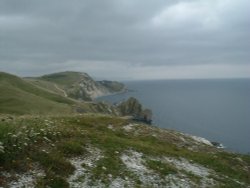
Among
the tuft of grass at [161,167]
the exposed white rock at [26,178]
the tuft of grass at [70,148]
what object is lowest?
the tuft of grass at [161,167]

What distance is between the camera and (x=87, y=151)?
2584 cm

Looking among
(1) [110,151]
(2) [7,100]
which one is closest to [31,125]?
(1) [110,151]

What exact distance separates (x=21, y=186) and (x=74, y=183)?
2939 millimetres

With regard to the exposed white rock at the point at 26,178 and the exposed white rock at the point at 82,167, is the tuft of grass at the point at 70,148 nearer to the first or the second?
the exposed white rock at the point at 82,167

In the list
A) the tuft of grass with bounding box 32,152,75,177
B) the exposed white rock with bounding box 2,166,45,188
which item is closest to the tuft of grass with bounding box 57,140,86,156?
the tuft of grass with bounding box 32,152,75,177

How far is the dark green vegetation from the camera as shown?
2162 cm

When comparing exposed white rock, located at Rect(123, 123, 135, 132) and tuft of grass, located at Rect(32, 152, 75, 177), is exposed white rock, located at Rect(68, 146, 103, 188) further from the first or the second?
exposed white rock, located at Rect(123, 123, 135, 132)

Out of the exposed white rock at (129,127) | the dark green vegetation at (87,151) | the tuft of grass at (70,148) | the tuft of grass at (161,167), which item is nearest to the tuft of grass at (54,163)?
the dark green vegetation at (87,151)

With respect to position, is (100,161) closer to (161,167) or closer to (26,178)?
(161,167)

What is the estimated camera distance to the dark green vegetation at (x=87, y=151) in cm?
2162

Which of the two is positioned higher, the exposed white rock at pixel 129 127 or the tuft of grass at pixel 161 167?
the exposed white rock at pixel 129 127

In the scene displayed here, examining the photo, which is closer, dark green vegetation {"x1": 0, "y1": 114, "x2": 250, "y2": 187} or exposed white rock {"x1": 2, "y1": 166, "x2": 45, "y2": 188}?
exposed white rock {"x1": 2, "y1": 166, "x2": 45, "y2": 188}

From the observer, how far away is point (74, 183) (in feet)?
68.7

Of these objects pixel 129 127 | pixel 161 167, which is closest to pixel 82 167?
pixel 161 167
